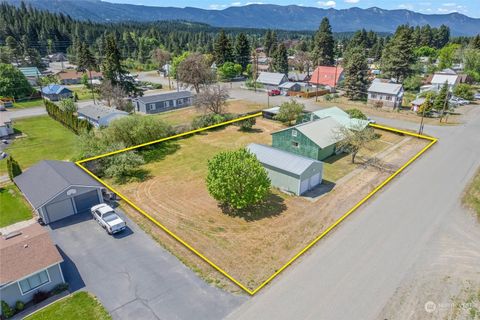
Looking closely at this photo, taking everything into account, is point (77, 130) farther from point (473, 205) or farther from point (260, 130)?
point (473, 205)

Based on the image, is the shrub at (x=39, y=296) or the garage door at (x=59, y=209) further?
the garage door at (x=59, y=209)

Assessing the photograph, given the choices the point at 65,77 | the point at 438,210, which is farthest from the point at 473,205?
the point at 65,77

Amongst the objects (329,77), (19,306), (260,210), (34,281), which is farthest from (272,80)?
(19,306)

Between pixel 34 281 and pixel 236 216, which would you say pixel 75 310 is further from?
pixel 236 216

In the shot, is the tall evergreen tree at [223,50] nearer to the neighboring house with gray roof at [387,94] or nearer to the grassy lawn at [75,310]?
the neighboring house with gray roof at [387,94]

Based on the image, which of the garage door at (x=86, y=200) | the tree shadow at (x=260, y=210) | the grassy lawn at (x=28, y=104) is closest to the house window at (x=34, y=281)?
the garage door at (x=86, y=200)
